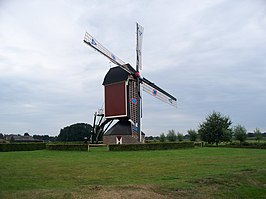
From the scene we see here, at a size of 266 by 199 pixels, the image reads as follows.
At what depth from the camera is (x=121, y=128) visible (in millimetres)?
33219

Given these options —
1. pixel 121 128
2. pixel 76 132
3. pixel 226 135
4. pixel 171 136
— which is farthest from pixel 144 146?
pixel 76 132

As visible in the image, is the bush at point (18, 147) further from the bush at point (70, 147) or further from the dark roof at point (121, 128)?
the dark roof at point (121, 128)

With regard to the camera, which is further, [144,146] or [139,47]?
[139,47]

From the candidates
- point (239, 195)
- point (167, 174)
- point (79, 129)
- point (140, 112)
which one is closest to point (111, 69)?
point (140, 112)

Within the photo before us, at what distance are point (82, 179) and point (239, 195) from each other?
15.1 feet

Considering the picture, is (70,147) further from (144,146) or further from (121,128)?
(121,128)

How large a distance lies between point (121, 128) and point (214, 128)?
12558 mm

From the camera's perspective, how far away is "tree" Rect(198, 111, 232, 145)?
120 feet

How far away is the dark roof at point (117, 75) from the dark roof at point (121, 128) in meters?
5.02

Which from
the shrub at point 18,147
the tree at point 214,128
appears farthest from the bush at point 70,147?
the tree at point 214,128

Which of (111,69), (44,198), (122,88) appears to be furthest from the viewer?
(111,69)

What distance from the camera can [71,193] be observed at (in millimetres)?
6488

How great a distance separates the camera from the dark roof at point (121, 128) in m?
32.7

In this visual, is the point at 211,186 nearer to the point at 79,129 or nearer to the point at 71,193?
the point at 71,193
